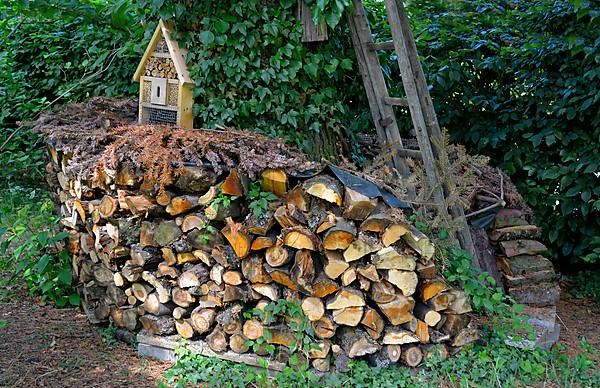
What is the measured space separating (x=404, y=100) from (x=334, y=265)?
1392 millimetres

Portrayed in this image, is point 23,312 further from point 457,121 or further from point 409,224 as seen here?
point 457,121

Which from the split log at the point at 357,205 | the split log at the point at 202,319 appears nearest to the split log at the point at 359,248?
the split log at the point at 357,205

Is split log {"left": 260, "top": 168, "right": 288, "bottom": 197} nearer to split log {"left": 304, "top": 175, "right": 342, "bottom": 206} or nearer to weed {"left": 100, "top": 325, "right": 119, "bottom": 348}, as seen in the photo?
split log {"left": 304, "top": 175, "right": 342, "bottom": 206}

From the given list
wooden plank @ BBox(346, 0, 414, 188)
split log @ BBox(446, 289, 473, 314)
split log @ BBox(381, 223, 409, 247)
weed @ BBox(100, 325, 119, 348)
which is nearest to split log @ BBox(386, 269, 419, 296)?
split log @ BBox(381, 223, 409, 247)

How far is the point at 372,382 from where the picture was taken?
3.51 metres

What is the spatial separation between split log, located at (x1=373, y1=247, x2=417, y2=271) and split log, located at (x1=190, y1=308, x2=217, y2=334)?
40.8 inches

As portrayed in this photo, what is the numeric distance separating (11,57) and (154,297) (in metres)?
5.47

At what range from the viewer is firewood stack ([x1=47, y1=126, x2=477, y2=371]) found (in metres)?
3.51

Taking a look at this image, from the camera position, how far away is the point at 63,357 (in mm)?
3961

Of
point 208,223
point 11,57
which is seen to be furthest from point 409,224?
point 11,57

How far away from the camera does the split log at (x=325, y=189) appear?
3.48 meters

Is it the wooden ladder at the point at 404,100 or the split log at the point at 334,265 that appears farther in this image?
the wooden ladder at the point at 404,100

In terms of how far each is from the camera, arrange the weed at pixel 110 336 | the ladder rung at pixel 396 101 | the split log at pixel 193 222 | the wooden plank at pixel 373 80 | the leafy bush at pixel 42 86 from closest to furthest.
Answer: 1. the split log at pixel 193 222
2. the weed at pixel 110 336
3. the ladder rung at pixel 396 101
4. the wooden plank at pixel 373 80
5. the leafy bush at pixel 42 86

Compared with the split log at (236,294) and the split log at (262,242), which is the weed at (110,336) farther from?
the split log at (262,242)
